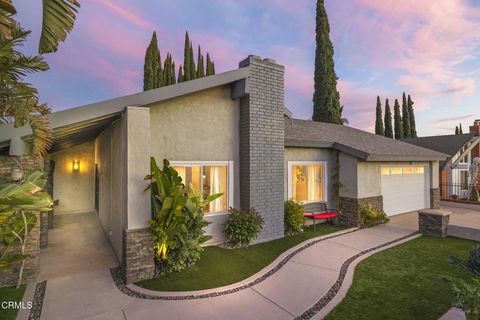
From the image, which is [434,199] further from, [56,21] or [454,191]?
[56,21]

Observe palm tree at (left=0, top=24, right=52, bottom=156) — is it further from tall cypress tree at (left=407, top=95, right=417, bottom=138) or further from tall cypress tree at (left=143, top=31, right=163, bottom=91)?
tall cypress tree at (left=407, top=95, right=417, bottom=138)

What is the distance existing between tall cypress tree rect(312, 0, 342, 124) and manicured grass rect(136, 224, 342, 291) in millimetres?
19856

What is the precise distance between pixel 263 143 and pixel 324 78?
20675 mm

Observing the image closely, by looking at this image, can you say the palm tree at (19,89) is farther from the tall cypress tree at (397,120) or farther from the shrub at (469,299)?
the tall cypress tree at (397,120)

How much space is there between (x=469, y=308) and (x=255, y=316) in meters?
3.22

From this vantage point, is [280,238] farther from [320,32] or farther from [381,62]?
[320,32]

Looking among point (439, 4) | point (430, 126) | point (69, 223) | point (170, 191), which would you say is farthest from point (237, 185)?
point (430, 126)

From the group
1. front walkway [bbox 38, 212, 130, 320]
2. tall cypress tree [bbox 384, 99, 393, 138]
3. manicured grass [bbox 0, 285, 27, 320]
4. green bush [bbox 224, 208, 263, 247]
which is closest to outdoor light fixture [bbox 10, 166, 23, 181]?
manicured grass [bbox 0, 285, 27, 320]

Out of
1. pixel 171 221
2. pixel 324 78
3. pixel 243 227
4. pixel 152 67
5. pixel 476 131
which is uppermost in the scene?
pixel 152 67

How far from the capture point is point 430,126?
43.4m

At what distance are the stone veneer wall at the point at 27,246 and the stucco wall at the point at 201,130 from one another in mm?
2740

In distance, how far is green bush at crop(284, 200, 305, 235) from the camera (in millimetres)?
9441

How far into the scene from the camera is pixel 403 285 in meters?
5.67

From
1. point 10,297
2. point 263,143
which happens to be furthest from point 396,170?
point 10,297
